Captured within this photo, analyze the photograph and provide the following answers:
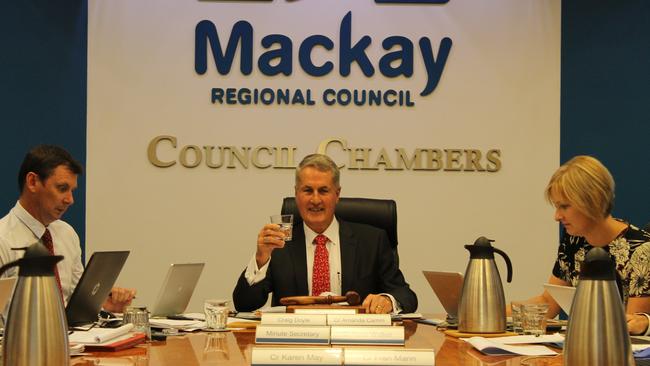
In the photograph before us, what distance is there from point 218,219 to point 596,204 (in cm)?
301

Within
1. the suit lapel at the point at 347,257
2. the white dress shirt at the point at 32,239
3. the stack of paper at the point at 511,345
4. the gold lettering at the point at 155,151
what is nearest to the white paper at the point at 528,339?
the stack of paper at the point at 511,345

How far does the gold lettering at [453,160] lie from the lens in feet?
19.6

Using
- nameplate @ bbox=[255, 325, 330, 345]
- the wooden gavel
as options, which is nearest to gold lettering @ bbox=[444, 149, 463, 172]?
the wooden gavel

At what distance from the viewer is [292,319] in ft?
9.43

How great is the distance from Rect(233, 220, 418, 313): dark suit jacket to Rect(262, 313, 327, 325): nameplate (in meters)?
1.22

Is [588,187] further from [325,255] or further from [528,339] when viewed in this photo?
[325,255]

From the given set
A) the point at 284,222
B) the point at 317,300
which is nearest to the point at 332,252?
the point at 284,222

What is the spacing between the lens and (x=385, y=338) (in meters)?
2.71

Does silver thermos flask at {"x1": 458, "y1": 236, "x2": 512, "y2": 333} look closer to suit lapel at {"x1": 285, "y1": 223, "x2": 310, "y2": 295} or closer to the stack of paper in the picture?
the stack of paper

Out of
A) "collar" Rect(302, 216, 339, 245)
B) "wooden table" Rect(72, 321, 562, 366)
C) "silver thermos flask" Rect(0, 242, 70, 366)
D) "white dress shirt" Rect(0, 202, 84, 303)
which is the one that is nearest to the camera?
"silver thermos flask" Rect(0, 242, 70, 366)

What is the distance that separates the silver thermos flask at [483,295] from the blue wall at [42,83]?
3.43 meters

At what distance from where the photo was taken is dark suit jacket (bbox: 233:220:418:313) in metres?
4.15

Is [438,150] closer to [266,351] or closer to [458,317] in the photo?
[458,317]

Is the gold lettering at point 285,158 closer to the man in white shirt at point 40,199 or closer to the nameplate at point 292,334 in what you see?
the man in white shirt at point 40,199
